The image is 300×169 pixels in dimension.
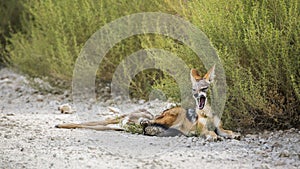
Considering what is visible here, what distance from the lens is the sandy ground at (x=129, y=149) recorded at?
3.56 meters

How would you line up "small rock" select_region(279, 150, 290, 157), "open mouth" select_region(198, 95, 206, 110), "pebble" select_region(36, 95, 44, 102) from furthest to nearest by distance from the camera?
"pebble" select_region(36, 95, 44, 102) < "open mouth" select_region(198, 95, 206, 110) < "small rock" select_region(279, 150, 290, 157)

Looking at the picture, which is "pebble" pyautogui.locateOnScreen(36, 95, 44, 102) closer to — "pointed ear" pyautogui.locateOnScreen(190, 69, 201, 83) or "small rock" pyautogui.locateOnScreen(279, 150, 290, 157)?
"pointed ear" pyautogui.locateOnScreen(190, 69, 201, 83)

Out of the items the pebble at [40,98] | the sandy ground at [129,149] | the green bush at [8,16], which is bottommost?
the sandy ground at [129,149]

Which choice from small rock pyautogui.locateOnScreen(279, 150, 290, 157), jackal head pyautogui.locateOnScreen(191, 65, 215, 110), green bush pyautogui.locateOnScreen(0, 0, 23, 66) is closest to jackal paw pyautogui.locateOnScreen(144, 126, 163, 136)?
jackal head pyautogui.locateOnScreen(191, 65, 215, 110)

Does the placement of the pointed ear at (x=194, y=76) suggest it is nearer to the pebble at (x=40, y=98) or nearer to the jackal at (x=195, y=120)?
the jackal at (x=195, y=120)

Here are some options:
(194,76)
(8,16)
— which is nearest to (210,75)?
(194,76)

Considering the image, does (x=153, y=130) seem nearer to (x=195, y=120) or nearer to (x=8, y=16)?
(x=195, y=120)

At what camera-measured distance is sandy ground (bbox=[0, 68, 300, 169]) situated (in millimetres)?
3564

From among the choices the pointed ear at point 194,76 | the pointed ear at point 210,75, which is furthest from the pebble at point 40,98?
the pointed ear at point 210,75

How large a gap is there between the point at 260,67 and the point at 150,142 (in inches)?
40.7

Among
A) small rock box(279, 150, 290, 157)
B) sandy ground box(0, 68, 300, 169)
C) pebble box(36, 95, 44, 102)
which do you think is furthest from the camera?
pebble box(36, 95, 44, 102)

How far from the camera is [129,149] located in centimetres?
391

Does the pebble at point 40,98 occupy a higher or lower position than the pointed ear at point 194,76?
higher

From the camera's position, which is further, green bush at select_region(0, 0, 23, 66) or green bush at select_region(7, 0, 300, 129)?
green bush at select_region(0, 0, 23, 66)
